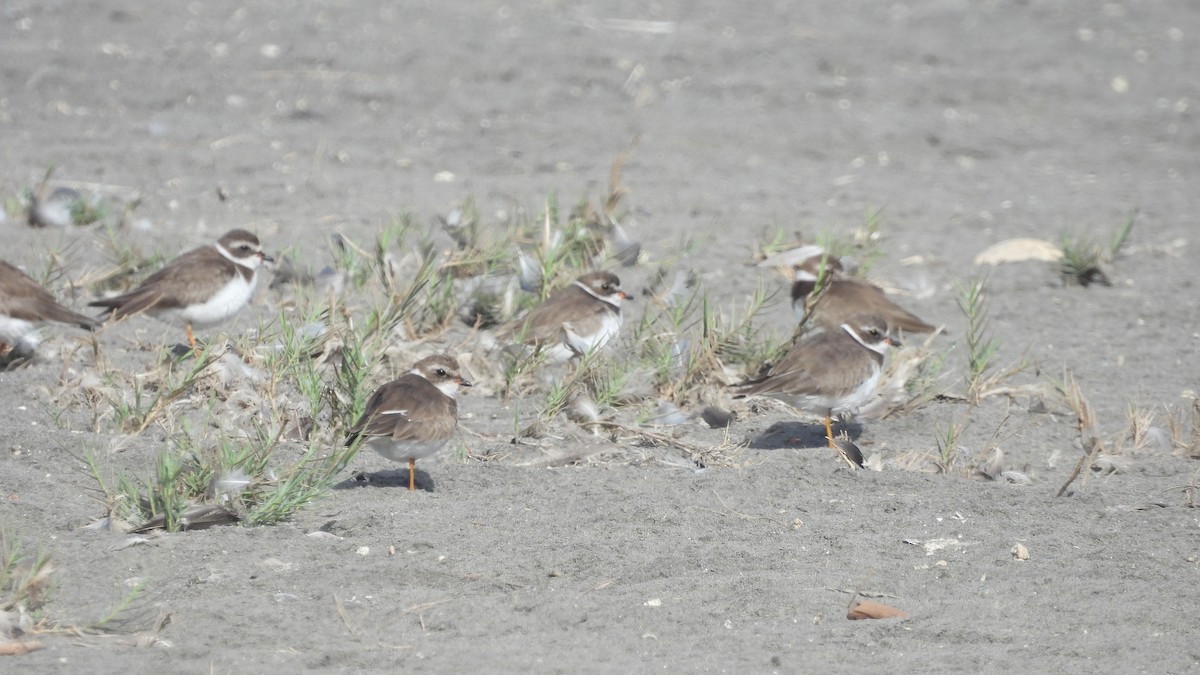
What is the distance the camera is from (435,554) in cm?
482

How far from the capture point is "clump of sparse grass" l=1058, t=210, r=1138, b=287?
28.3 feet

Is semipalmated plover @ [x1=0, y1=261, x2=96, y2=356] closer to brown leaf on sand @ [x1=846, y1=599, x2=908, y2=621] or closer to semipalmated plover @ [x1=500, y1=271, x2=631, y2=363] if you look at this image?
semipalmated plover @ [x1=500, y1=271, x2=631, y2=363]

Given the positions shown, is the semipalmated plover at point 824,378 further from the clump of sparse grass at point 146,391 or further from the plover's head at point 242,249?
the plover's head at point 242,249

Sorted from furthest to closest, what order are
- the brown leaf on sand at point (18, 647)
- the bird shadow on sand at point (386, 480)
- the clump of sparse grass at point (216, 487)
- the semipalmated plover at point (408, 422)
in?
the bird shadow on sand at point (386, 480) < the semipalmated plover at point (408, 422) < the clump of sparse grass at point (216, 487) < the brown leaf on sand at point (18, 647)

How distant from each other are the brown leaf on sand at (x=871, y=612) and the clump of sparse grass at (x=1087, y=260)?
187 inches

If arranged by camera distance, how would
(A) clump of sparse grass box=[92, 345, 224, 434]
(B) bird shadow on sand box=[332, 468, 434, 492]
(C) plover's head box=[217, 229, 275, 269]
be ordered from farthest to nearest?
(C) plover's head box=[217, 229, 275, 269] → (A) clump of sparse grass box=[92, 345, 224, 434] → (B) bird shadow on sand box=[332, 468, 434, 492]

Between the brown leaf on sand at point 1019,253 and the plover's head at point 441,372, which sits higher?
the plover's head at point 441,372

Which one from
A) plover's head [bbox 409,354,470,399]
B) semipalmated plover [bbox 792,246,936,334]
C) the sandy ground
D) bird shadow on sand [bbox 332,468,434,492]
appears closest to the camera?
the sandy ground

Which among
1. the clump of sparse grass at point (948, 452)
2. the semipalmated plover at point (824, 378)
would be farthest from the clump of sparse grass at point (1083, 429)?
the semipalmated plover at point (824, 378)

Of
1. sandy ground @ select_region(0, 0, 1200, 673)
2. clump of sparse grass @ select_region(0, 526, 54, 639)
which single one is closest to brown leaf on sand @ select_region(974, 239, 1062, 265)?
sandy ground @ select_region(0, 0, 1200, 673)

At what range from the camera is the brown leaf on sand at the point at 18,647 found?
3.87m

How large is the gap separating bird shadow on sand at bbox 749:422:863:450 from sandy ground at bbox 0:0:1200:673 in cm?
9

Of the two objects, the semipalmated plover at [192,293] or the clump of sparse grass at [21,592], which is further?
the semipalmated plover at [192,293]

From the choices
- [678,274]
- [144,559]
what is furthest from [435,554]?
[678,274]
